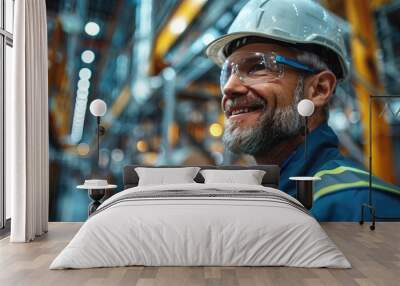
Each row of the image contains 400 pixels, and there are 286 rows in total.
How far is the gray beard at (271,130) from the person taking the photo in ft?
22.3

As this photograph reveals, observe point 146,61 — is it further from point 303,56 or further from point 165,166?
point 303,56

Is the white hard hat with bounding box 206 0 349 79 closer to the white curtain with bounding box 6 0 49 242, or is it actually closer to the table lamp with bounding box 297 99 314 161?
the table lamp with bounding box 297 99 314 161

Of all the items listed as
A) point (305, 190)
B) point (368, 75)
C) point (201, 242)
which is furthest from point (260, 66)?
point (201, 242)

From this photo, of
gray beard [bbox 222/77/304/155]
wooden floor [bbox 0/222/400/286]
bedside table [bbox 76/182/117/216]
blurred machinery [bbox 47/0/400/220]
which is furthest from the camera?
blurred machinery [bbox 47/0/400/220]

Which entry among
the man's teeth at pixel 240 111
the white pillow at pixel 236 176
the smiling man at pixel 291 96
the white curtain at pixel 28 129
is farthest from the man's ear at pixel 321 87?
the white curtain at pixel 28 129

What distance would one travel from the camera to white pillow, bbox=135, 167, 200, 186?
6.16 metres

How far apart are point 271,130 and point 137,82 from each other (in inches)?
72.3

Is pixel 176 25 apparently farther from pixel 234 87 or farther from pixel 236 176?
pixel 236 176

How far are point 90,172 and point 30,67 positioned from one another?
6.11 ft

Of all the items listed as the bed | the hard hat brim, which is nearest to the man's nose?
the hard hat brim

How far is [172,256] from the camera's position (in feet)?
13.5

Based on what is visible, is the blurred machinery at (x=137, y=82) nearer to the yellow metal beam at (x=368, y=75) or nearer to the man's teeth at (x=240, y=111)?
the yellow metal beam at (x=368, y=75)

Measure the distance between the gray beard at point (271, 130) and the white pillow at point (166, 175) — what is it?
867mm

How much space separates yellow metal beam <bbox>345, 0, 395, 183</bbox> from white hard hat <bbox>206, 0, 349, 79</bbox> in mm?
209
